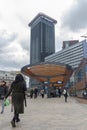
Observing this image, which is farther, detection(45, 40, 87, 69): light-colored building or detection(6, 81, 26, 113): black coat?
detection(45, 40, 87, 69): light-colored building

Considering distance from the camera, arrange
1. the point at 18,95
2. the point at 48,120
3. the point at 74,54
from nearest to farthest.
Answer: the point at 18,95, the point at 48,120, the point at 74,54

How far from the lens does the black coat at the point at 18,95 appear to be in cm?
823

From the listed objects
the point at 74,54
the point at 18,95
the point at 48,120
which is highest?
the point at 74,54

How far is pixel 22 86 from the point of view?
8438mm

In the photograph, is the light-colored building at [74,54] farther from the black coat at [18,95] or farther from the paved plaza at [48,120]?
the black coat at [18,95]

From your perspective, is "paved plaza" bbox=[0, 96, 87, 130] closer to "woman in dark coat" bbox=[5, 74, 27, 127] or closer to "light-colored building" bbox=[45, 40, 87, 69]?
"woman in dark coat" bbox=[5, 74, 27, 127]

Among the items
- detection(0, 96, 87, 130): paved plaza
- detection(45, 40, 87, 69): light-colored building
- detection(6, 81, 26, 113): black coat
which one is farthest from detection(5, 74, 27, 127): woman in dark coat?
detection(45, 40, 87, 69): light-colored building

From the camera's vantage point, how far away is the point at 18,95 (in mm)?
8328

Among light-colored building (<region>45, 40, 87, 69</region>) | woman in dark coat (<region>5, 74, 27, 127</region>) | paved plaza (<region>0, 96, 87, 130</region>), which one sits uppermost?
light-colored building (<region>45, 40, 87, 69</region>)

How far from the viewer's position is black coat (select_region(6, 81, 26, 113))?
8.23 m

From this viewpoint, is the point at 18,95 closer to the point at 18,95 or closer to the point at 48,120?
the point at 18,95

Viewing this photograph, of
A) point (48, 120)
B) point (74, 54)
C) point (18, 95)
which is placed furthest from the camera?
point (74, 54)

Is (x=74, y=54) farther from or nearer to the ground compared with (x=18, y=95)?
farther from the ground

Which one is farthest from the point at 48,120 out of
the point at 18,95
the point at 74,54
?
the point at 74,54
